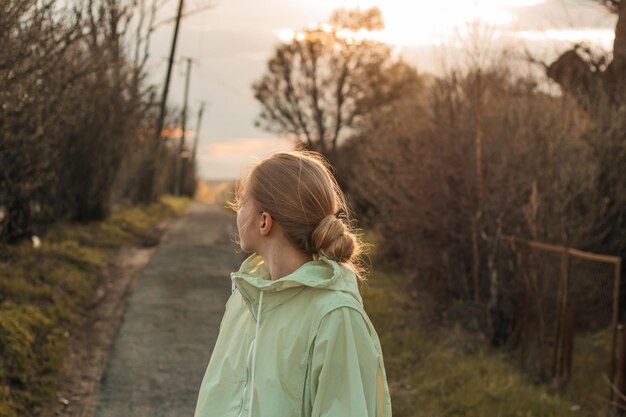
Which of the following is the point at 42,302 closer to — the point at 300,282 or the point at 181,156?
the point at 300,282

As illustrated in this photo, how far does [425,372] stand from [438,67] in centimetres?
483

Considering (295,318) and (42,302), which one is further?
(42,302)

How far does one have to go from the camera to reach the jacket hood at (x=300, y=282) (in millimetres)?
2598


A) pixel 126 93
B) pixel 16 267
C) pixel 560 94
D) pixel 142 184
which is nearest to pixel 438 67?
pixel 560 94

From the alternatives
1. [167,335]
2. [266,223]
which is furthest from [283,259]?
[167,335]

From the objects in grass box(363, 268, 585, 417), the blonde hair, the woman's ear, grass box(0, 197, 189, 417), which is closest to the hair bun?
the blonde hair

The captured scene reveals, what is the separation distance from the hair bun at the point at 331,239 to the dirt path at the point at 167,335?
16.5 ft

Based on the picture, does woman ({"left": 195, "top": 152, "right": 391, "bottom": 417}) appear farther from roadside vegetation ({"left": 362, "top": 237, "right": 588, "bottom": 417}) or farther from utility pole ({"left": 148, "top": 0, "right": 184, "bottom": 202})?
utility pole ({"left": 148, "top": 0, "right": 184, "bottom": 202})

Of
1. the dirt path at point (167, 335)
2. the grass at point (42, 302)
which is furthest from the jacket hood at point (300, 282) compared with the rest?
the dirt path at point (167, 335)

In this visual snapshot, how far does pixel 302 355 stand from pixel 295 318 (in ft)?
0.34

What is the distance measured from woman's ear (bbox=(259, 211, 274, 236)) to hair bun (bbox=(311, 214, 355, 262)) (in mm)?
126

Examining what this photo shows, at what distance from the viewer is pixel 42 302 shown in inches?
422

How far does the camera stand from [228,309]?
299 centimetres

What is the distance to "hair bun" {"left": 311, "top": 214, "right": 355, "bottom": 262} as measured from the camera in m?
2.71
